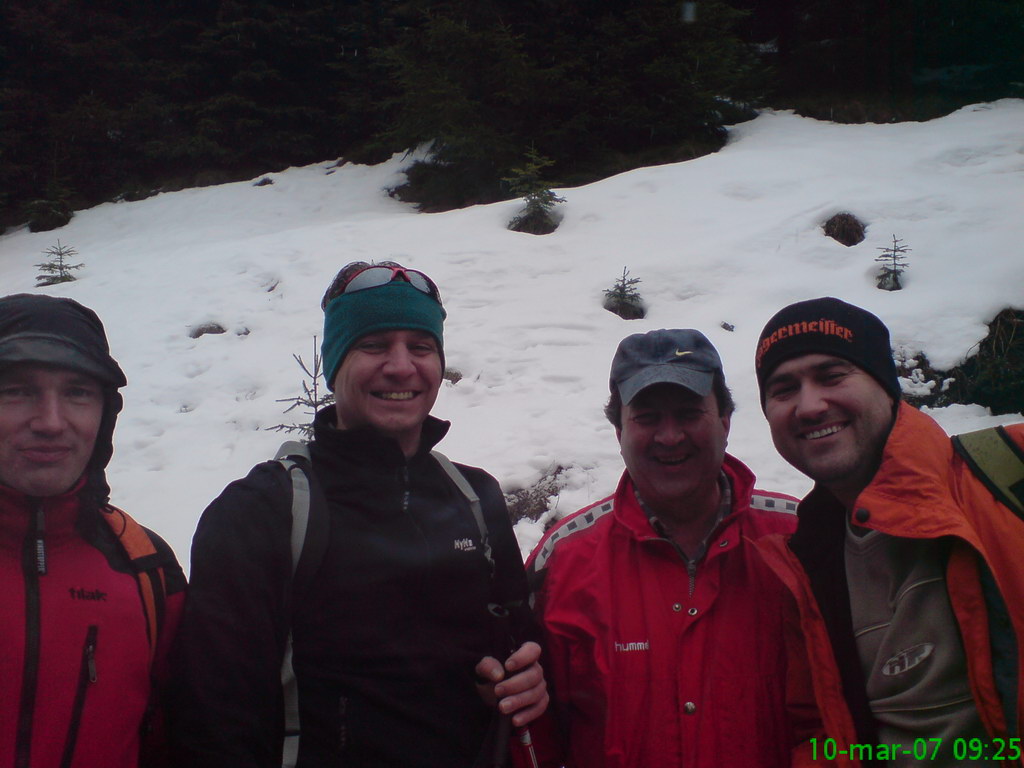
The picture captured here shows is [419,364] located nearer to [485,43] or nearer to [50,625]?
[50,625]

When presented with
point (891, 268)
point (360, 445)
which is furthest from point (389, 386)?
point (891, 268)

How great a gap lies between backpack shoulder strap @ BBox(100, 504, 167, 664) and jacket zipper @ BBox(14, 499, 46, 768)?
19 centimetres

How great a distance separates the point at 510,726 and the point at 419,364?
1.20 metres

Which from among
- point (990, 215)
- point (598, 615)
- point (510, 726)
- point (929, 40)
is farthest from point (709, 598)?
point (929, 40)

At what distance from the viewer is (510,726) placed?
1.99 meters

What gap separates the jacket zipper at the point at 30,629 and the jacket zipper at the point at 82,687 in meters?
0.08

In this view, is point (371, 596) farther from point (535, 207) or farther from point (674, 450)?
point (535, 207)

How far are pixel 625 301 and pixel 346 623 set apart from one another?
18.8 feet

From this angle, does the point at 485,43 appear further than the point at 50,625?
Yes

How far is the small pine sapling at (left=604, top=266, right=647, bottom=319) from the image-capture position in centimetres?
698

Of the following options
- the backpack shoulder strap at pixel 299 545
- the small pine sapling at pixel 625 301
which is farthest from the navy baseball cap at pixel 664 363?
the small pine sapling at pixel 625 301

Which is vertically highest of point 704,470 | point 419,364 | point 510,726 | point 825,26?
point 825,26

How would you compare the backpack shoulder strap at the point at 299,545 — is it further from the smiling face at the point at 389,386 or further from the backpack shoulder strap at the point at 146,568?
the backpack shoulder strap at the point at 146,568

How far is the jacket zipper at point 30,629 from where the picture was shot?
1562 mm
